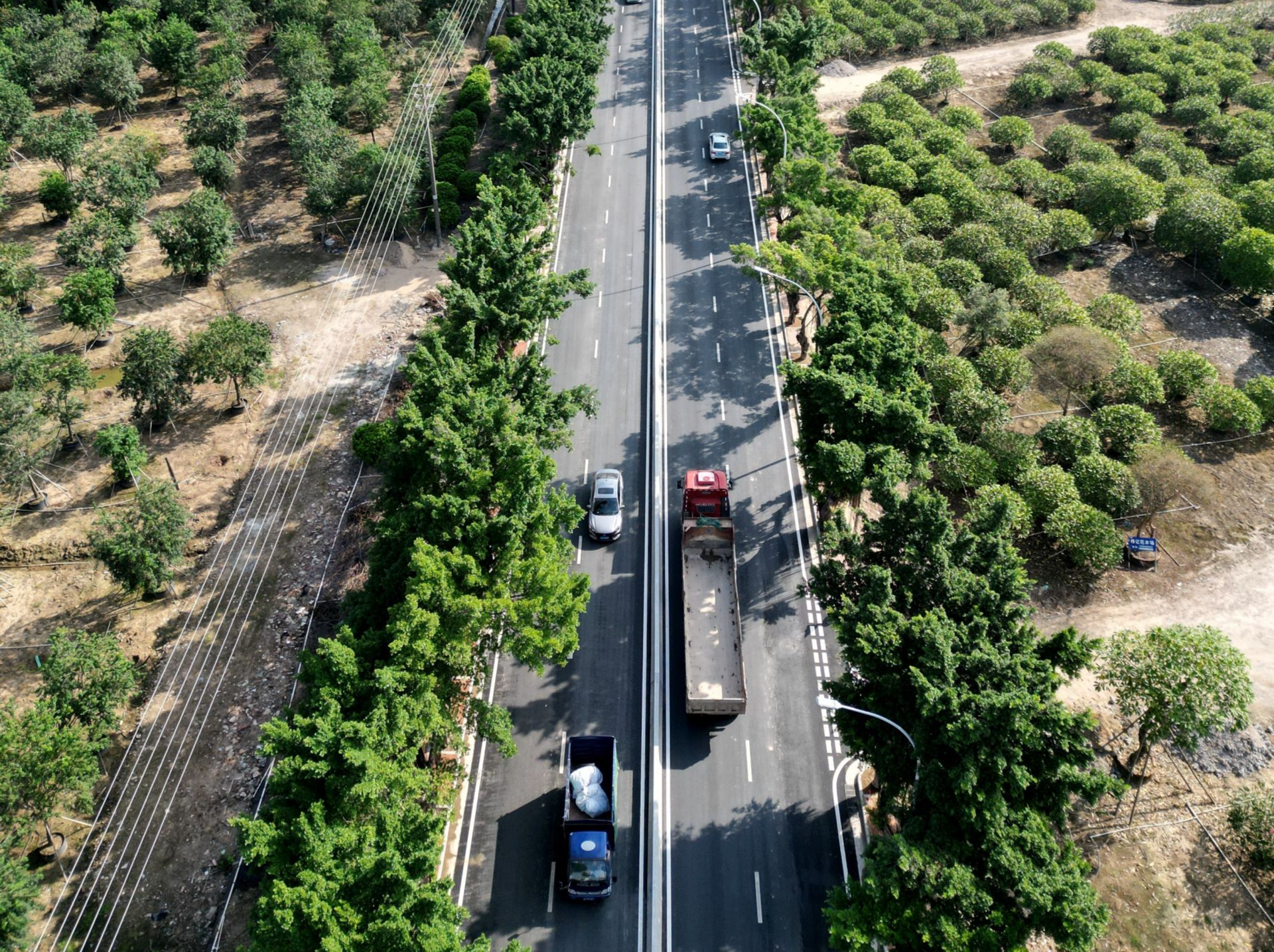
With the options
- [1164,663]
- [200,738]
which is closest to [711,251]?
[1164,663]

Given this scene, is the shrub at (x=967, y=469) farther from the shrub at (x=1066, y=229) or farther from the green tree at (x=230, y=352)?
the green tree at (x=230, y=352)

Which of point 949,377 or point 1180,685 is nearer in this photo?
point 1180,685

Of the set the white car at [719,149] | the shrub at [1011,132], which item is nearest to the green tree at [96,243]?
the white car at [719,149]

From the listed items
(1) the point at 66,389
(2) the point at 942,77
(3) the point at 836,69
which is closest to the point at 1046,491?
(2) the point at 942,77

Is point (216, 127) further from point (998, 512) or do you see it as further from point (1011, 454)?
point (998, 512)

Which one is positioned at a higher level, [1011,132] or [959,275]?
[1011,132]

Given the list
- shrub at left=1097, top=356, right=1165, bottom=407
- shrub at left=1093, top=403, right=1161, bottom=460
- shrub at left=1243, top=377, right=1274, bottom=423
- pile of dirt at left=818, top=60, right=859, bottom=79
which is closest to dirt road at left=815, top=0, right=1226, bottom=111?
pile of dirt at left=818, top=60, right=859, bottom=79
